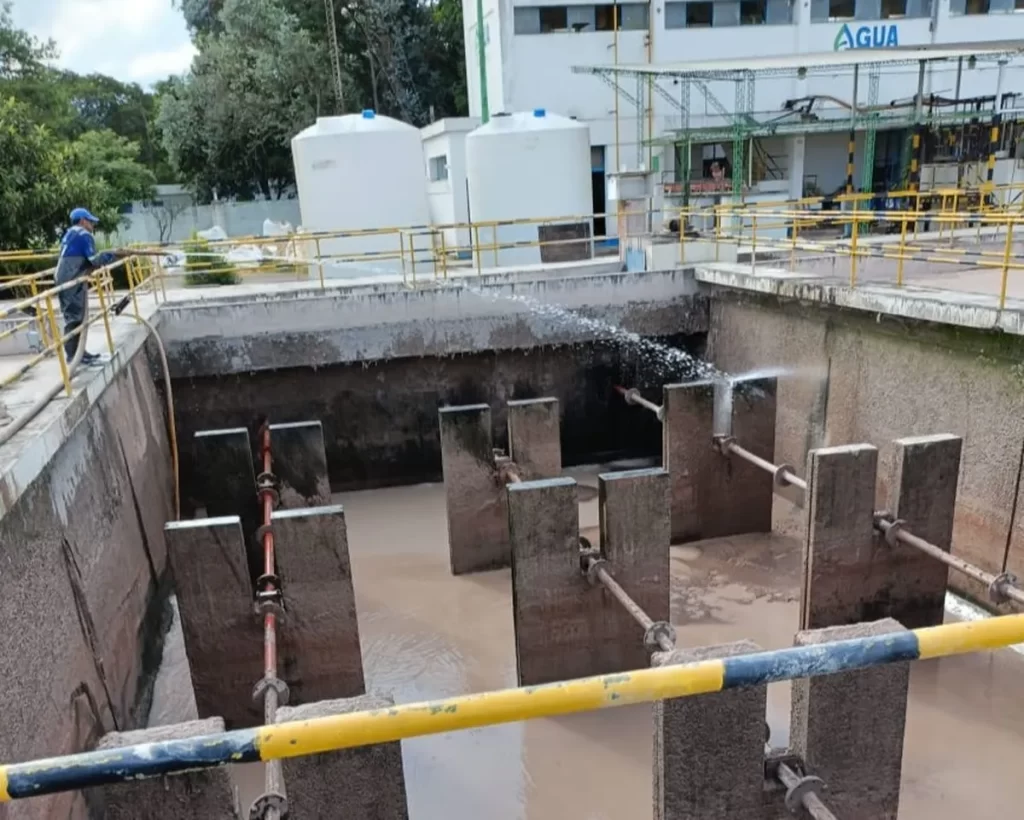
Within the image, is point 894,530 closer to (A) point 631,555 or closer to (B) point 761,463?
(B) point 761,463

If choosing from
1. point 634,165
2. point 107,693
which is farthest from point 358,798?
point 634,165

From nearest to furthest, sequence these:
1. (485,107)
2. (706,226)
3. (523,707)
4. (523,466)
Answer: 1. (523,707)
2. (523,466)
3. (706,226)
4. (485,107)

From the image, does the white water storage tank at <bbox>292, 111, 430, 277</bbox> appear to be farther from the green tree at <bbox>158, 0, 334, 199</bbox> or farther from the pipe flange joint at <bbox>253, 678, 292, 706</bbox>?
the green tree at <bbox>158, 0, 334, 199</bbox>

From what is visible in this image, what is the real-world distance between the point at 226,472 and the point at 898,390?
6.50 m

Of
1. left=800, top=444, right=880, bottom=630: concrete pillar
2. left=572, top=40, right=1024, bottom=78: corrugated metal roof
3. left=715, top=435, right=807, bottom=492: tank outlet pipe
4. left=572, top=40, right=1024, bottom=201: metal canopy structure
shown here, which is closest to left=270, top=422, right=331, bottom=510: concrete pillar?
left=715, top=435, right=807, bottom=492: tank outlet pipe

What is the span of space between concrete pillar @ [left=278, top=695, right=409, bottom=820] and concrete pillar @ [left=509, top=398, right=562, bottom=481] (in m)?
5.19

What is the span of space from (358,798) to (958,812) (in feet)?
13.3

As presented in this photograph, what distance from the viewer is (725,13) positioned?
24000 mm

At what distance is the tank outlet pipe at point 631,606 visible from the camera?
16.8 feet

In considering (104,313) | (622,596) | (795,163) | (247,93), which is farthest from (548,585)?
(247,93)

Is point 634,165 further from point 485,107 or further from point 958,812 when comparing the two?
point 958,812

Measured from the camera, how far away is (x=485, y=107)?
948 inches

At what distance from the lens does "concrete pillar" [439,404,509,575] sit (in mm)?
7953

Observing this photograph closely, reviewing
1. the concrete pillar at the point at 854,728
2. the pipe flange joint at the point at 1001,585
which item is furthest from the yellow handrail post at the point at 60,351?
the pipe flange joint at the point at 1001,585
